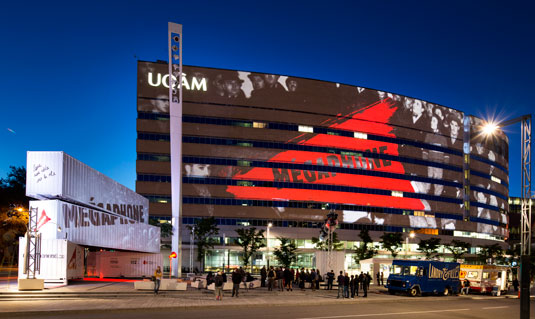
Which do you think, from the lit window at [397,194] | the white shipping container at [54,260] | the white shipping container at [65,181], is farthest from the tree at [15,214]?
the lit window at [397,194]

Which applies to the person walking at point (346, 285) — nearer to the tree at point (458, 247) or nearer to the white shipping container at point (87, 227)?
the white shipping container at point (87, 227)

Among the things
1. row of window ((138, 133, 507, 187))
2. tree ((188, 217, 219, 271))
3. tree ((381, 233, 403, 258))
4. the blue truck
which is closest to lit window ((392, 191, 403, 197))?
row of window ((138, 133, 507, 187))

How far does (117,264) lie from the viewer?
143ft

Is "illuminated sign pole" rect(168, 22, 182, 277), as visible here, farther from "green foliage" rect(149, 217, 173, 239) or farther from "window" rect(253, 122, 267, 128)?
"window" rect(253, 122, 267, 128)

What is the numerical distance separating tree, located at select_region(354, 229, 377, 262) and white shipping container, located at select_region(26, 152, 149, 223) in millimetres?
50841

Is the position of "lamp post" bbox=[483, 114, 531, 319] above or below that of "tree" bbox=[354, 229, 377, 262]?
above

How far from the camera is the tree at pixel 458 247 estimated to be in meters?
88.1

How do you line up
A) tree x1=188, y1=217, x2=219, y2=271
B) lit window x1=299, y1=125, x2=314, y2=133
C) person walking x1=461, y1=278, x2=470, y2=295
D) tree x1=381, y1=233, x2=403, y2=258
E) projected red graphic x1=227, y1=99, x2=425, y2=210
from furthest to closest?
lit window x1=299, y1=125, x2=314, y2=133
projected red graphic x1=227, y1=99, x2=425, y2=210
tree x1=381, y1=233, x2=403, y2=258
tree x1=188, y1=217, x2=219, y2=271
person walking x1=461, y1=278, x2=470, y2=295

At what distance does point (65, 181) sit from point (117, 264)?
56.1 feet

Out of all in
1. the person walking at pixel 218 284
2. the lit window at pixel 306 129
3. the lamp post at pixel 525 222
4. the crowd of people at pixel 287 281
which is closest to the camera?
the lamp post at pixel 525 222

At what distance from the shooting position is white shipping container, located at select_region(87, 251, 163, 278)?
43219 mm

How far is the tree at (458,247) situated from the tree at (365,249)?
15.6 m

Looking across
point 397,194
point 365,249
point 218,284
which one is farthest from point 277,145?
point 218,284

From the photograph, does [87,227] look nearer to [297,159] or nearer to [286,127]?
[297,159]
